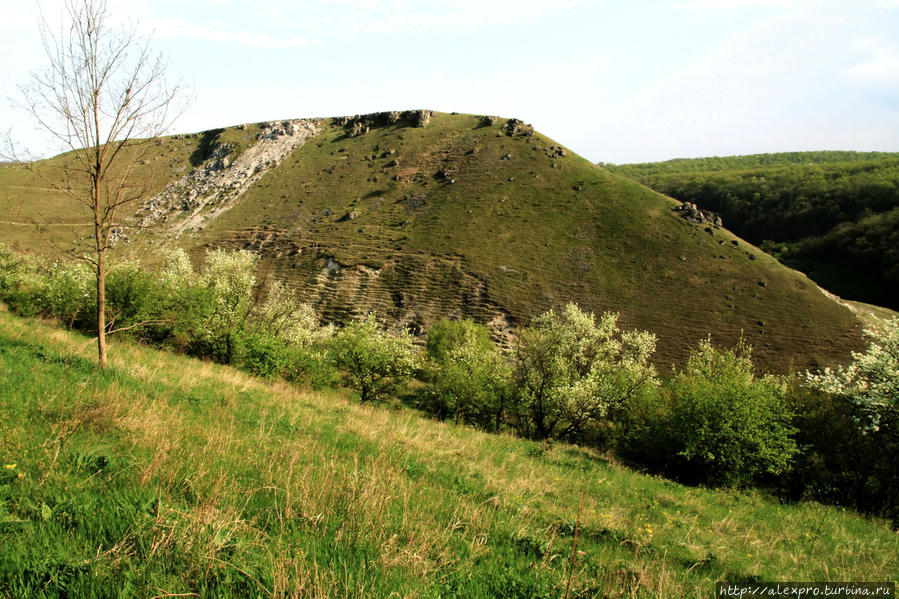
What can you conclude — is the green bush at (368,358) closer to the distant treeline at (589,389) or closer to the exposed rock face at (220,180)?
the distant treeline at (589,389)

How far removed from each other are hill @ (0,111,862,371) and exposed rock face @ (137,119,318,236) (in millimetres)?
605

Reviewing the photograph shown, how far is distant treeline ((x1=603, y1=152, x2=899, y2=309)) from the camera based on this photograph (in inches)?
3072

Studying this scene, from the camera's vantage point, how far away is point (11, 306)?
22.6 m

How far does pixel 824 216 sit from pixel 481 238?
302ft

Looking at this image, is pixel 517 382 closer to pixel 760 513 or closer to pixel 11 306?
pixel 760 513

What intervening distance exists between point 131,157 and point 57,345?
5.81 m

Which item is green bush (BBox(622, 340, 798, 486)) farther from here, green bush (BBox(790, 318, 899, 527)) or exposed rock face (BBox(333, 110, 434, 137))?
exposed rock face (BBox(333, 110, 434, 137))

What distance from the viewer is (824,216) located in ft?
326

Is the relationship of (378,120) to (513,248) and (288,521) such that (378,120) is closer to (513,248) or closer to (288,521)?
(513,248)

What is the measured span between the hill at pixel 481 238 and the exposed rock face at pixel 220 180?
605 mm

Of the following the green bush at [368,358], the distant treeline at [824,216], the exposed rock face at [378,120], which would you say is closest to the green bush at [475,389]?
the green bush at [368,358]

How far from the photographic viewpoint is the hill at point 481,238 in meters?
Result: 57.8

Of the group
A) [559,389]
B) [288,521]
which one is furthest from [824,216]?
[288,521]

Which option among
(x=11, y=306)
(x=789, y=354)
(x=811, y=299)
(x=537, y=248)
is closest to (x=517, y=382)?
(x=11, y=306)
